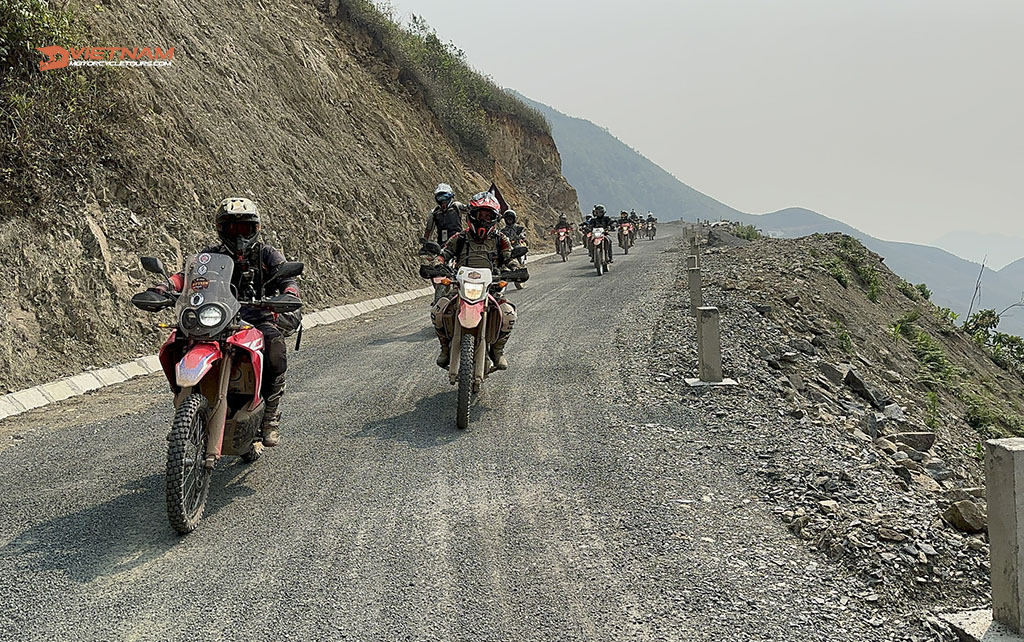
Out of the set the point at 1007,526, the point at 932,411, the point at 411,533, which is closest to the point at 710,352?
the point at 411,533

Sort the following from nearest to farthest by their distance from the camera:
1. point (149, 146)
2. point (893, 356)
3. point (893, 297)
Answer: point (149, 146) < point (893, 356) < point (893, 297)

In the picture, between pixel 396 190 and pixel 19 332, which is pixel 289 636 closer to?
pixel 19 332

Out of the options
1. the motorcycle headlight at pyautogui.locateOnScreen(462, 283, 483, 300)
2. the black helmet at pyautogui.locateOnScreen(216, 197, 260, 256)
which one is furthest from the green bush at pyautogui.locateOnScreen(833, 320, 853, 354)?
the black helmet at pyautogui.locateOnScreen(216, 197, 260, 256)

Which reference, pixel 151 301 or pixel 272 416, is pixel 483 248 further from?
pixel 151 301

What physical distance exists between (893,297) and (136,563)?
83.8 ft

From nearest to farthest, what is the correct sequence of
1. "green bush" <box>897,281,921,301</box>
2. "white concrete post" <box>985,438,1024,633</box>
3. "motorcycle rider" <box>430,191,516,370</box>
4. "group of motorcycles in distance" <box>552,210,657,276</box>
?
"white concrete post" <box>985,438,1024,633</box> → "motorcycle rider" <box>430,191,516,370</box> → "group of motorcycles in distance" <box>552,210,657,276</box> → "green bush" <box>897,281,921,301</box>

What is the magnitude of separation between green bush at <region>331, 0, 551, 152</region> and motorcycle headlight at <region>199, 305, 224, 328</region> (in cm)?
2845

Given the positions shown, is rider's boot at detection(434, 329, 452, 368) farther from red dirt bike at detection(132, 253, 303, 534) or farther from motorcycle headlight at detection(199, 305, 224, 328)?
motorcycle headlight at detection(199, 305, 224, 328)

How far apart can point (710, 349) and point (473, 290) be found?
2860 mm

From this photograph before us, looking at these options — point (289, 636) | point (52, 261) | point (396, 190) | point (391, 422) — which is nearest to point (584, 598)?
point (289, 636)

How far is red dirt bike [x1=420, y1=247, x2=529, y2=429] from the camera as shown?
23.8 ft

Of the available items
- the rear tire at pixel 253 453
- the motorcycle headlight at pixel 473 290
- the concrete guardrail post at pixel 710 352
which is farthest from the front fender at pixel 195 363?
the concrete guardrail post at pixel 710 352

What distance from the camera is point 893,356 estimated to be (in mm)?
16703

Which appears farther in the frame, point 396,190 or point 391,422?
point 396,190
